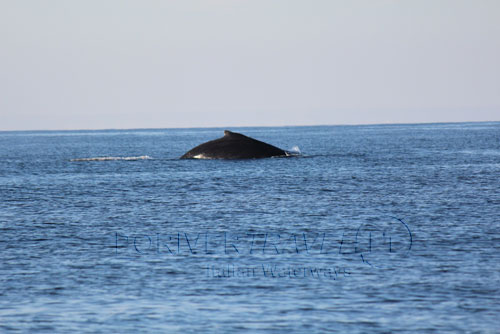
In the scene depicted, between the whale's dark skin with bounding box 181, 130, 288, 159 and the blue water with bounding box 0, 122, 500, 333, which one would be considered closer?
the blue water with bounding box 0, 122, 500, 333

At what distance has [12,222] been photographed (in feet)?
105

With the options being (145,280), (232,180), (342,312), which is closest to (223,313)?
(342,312)

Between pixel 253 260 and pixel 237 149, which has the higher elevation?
pixel 237 149

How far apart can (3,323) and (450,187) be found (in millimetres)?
34768

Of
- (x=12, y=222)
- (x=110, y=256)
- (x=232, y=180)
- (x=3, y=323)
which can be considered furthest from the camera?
(x=232, y=180)

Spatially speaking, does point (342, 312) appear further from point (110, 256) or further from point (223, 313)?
point (110, 256)

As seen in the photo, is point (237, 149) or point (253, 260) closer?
point (253, 260)

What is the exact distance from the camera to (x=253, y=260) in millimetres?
22156

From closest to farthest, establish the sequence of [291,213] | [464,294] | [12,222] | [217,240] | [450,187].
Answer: [464,294] → [217,240] → [12,222] → [291,213] → [450,187]

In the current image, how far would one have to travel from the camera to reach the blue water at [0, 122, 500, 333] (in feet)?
51.8

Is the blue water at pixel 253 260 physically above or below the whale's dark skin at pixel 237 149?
below

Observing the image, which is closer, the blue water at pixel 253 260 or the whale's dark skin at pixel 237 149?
the blue water at pixel 253 260

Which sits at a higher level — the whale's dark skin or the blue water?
the whale's dark skin

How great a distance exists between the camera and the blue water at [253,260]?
15.8 metres
